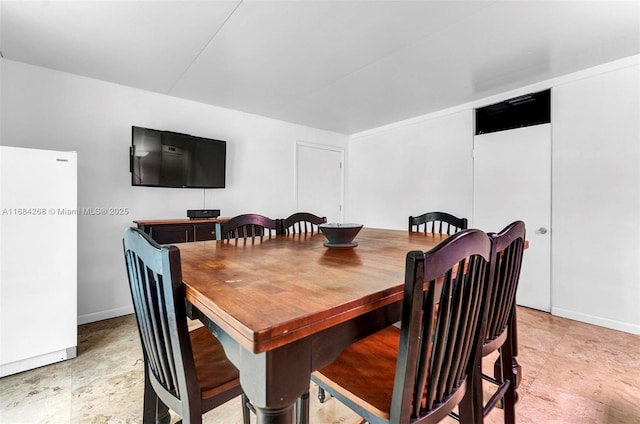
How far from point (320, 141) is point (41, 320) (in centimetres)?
390

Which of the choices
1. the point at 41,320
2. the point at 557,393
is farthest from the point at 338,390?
the point at 41,320

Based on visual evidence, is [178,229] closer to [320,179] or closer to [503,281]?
[320,179]

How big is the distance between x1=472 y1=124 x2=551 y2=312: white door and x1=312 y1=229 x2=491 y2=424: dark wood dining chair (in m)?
2.72

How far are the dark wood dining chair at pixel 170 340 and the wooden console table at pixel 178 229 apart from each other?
5.58ft

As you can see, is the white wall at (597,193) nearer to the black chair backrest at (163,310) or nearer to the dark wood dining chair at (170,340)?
the dark wood dining chair at (170,340)

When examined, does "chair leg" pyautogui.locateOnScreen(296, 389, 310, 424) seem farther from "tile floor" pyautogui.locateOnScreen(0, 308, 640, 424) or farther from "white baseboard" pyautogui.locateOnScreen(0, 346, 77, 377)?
"white baseboard" pyautogui.locateOnScreen(0, 346, 77, 377)

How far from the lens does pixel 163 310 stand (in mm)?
825

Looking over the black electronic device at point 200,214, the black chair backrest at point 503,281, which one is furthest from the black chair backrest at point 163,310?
the black electronic device at point 200,214

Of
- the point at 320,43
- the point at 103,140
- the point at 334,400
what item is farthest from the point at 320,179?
the point at 334,400

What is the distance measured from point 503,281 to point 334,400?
1.19 m

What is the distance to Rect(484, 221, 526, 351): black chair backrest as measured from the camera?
42.5 inches

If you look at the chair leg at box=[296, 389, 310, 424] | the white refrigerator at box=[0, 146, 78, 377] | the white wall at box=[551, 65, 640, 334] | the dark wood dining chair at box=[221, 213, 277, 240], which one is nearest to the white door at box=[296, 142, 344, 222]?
the dark wood dining chair at box=[221, 213, 277, 240]

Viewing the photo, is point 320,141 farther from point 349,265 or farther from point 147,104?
point 349,265

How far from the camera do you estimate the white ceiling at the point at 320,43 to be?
1.84 metres
